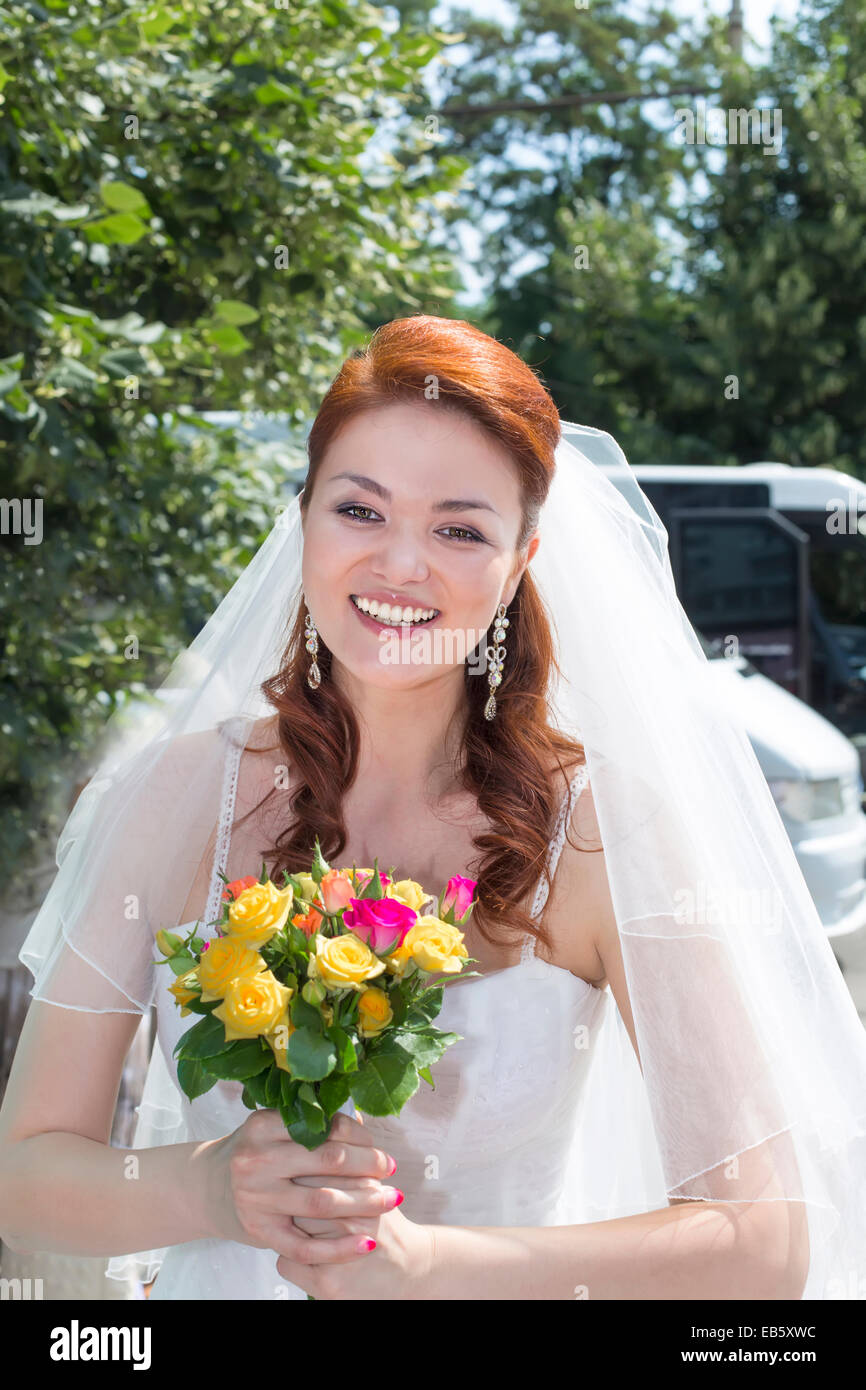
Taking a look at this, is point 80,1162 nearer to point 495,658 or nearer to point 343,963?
point 343,963

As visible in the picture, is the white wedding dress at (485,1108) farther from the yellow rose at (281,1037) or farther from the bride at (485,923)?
the yellow rose at (281,1037)

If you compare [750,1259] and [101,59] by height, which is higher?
[101,59]

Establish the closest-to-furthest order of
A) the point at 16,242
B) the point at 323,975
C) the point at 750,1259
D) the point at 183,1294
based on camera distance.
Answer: the point at 323,975
the point at 750,1259
the point at 183,1294
the point at 16,242

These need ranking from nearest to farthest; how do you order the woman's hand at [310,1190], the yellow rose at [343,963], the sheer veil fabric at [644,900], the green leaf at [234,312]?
the yellow rose at [343,963], the woman's hand at [310,1190], the sheer veil fabric at [644,900], the green leaf at [234,312]

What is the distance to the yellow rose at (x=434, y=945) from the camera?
138cm

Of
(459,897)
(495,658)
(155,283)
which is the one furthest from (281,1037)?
(155,283)

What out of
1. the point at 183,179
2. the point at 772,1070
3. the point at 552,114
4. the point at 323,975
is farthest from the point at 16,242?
the point at 552,114

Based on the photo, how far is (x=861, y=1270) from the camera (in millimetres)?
1831

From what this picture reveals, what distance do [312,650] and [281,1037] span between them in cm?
86

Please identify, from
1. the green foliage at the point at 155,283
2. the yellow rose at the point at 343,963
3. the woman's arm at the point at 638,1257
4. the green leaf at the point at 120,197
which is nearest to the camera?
the yellow rose at the point at 343,963

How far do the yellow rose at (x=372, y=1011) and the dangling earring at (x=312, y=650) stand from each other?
810 mm

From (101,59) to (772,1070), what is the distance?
2.55 metres

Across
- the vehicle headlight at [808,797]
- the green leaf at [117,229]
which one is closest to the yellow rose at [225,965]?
the green leaf at [117,229]
